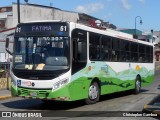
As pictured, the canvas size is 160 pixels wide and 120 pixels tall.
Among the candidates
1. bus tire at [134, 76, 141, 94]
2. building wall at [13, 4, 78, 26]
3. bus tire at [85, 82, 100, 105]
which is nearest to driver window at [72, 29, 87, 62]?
bus tire at [85, 82, 100, 105]

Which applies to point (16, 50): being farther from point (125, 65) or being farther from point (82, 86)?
point (125, 65)

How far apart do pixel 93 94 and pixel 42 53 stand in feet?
9.86

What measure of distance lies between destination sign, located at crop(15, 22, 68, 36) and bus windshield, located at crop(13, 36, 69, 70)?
0.18 metres

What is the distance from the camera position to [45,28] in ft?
44.6

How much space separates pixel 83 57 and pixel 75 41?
0.87 metres

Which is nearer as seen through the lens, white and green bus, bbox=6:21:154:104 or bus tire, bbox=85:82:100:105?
white and green bus, bbox=6:21:154:104

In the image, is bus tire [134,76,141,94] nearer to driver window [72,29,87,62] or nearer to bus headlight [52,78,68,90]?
driver window [72,29,87,62]

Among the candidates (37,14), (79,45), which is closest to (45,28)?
(79,45)

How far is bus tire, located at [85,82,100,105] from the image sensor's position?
14875mm

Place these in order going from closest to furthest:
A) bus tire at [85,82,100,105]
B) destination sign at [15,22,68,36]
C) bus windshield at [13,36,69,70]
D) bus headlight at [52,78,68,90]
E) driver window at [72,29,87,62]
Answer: bus headlight at [52,78,68,90], bus windshield at [13,36,69,70], destination sign at [15,22,68,36], driver window at [72,29,87,62], bus tire at [85,82,100,105]

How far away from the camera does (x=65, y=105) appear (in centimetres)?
1526

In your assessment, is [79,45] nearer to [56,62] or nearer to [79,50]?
[79,50]

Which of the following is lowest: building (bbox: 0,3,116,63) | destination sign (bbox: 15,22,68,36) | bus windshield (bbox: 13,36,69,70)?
bus windshield (bbox: 13,36,69,70)

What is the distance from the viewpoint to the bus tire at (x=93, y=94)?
48.8 ft
